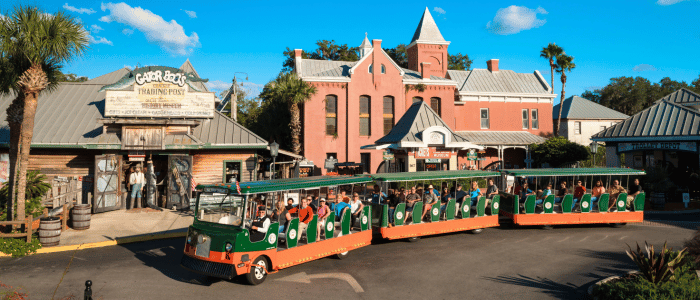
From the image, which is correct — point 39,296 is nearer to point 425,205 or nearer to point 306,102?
point 425,205

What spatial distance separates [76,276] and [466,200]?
11094mm

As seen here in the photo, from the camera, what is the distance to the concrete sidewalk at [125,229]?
12.9 metres

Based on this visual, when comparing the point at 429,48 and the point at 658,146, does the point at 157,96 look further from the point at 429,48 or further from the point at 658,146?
the point at 429,48

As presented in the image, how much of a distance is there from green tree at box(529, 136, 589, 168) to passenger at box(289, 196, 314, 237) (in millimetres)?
27834

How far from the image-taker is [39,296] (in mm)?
8227

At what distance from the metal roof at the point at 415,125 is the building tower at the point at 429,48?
44.6ft

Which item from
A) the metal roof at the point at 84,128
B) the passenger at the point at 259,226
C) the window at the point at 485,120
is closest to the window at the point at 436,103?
the window at the point at 485,120

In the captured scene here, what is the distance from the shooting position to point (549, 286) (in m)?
9.02

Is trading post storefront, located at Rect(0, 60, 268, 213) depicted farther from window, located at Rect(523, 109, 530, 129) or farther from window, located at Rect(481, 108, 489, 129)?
window, located at Rect(523, 109, 530, 129)

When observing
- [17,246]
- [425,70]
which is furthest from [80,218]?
[425,70]

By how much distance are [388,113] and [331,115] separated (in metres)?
4.85

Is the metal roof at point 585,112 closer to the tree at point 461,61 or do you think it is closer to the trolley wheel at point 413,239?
the tree at point 461,61

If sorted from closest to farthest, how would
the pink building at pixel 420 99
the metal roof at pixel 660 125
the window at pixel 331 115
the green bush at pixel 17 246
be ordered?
the green bush at pixel 17 246 → the metal roof at pixel 660 125 → the pink building at pixel 420 99 → the window at pixel 331 115

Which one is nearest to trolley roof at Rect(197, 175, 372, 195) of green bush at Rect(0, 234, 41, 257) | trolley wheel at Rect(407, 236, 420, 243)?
trolley wheel at Rect(407, 236, 420, 243)
